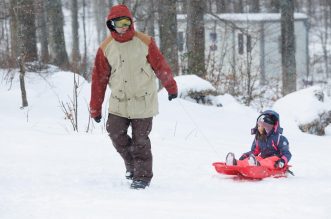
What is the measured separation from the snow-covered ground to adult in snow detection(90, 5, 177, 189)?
0.33m

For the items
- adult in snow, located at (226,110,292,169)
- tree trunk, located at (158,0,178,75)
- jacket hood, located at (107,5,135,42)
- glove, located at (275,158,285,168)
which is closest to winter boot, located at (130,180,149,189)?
jacket hood, located at (107,5,135,42)

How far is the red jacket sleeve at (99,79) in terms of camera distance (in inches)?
204

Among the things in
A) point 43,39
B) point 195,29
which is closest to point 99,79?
point 195,29

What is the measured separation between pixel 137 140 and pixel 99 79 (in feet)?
2.01

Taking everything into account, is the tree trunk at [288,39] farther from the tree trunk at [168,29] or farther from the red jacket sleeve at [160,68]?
the red jacket sleeve at [160,68]

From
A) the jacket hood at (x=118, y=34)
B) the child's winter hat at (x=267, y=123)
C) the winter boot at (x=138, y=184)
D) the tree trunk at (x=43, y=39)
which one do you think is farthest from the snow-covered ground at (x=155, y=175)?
the tree trunk at (x=43, y=39)

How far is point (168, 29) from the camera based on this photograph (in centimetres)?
1767

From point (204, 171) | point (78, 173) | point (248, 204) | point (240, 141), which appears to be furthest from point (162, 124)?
point (248, 204)

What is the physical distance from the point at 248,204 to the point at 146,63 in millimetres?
1484

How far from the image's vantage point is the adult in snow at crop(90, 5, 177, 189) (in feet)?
16.8

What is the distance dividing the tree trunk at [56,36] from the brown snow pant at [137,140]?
12199mm

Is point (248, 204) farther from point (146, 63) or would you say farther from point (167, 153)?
point (167, 153)

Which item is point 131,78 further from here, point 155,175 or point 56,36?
point 56,36

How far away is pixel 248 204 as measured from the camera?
452 centimetres
